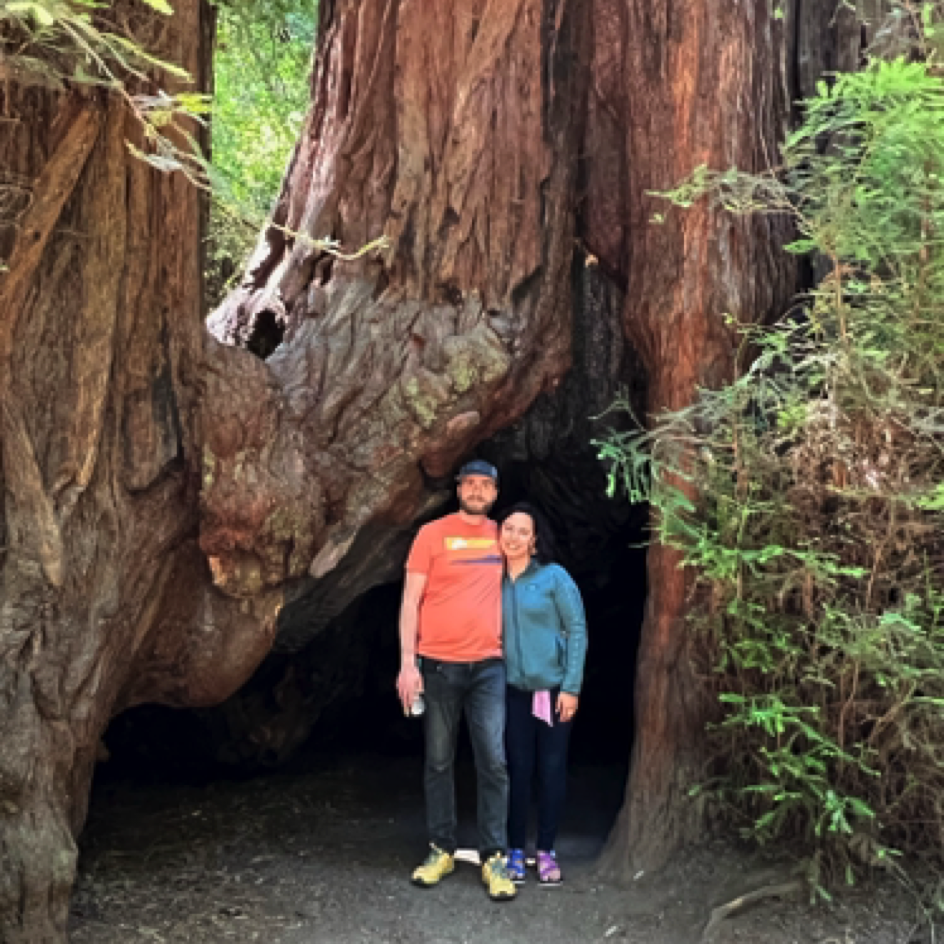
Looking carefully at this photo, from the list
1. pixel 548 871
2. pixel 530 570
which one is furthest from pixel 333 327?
pixel 548 871

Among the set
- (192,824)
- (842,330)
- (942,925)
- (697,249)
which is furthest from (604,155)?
(192,824)

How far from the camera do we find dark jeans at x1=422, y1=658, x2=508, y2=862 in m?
4.48

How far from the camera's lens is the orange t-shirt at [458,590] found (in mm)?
4520

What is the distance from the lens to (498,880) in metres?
4.38

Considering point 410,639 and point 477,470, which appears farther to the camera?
point 477,470

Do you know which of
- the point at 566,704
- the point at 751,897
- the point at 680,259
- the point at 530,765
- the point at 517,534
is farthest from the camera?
the point at 680,259

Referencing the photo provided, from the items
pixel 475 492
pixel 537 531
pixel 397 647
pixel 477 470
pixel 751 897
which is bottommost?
pixel 751 897

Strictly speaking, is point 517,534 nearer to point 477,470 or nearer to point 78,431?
point 477,470

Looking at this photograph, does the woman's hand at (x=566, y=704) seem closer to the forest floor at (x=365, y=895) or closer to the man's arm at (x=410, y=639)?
the man's arm at (x=410, y=639)

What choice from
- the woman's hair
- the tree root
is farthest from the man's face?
the tree root

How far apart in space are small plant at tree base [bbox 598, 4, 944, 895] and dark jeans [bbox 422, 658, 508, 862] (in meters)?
1.04

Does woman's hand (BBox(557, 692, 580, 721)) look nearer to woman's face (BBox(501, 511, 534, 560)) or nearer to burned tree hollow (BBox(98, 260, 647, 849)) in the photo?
woman's face (BBox(501, 511, 534, 560))

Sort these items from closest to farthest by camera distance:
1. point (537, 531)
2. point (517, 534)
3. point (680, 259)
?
1. point (517, 534)
2. point (680, 259)
3. point (537, 531)

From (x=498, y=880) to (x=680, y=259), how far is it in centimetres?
307
